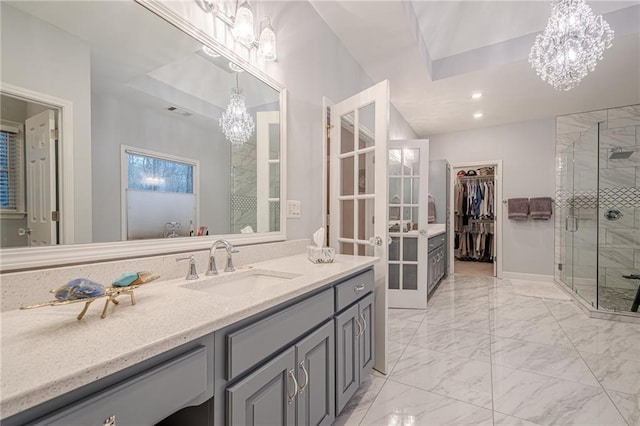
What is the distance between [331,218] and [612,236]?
387 cm

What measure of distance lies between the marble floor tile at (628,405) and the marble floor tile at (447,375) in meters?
0.66

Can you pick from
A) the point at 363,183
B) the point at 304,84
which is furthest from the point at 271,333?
Result: the point at 304,84

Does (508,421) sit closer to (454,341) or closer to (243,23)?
(454,341)

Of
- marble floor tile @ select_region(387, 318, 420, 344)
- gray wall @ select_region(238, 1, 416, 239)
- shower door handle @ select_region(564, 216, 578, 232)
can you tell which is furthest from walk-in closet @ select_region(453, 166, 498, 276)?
gray wall @ select_region(238, 1, 416, 239)

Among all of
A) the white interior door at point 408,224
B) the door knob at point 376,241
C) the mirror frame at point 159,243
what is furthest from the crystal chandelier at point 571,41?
the mirror frame at point 159,243

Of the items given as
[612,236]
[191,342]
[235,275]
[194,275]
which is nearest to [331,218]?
[235,275]

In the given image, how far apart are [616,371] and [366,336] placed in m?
1.90

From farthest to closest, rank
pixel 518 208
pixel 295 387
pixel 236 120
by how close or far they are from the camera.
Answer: pixel 518 208, pixel 236 120, pixel 295 387

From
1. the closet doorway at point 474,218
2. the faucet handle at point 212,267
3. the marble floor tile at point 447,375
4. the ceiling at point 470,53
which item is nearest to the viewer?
the faucet handle at point 212,267

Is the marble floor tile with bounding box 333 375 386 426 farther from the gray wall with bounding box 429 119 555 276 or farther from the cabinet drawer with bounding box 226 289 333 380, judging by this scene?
the gray wall with bounding box 429 119 555 276

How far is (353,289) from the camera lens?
1.58 metres

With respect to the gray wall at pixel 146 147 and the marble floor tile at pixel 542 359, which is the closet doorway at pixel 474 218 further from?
the gray wall at pixel 146 147

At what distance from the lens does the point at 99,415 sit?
546mm

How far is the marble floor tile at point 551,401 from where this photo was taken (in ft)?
5.18
